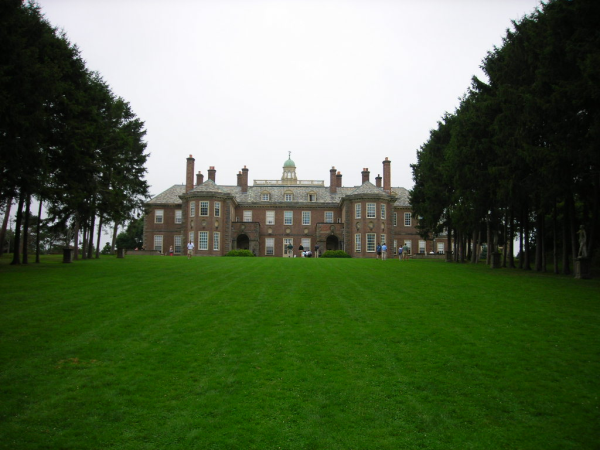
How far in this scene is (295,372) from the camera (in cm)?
776

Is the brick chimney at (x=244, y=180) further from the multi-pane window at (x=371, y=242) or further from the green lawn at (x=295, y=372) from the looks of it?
the green lawn at (x=295, y=372)

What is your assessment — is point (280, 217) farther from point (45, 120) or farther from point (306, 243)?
point (45, 120)

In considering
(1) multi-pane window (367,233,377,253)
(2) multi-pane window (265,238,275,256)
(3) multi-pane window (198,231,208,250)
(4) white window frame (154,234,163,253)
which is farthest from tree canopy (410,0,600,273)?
(4) white window frame (154,234,163,253)

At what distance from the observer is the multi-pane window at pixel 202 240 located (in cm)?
5491

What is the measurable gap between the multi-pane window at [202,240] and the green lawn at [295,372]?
41.5 m

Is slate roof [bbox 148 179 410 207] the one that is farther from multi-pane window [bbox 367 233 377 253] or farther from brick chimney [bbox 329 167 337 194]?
multi-pane window [bbox 367 233 377 253]

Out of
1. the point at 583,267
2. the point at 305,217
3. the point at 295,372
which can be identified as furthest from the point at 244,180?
the point at 295,372

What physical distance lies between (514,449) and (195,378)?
4.64 metres

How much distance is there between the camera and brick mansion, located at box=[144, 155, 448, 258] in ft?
181

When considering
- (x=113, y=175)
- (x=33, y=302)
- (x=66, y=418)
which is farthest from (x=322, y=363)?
(x=113, y=175)

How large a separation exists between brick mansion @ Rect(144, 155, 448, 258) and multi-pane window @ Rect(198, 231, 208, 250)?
0.19 ft

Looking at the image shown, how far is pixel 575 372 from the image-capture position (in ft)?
25.4

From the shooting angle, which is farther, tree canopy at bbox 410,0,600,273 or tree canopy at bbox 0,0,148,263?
tree canopy at bbox 0,0,148,263

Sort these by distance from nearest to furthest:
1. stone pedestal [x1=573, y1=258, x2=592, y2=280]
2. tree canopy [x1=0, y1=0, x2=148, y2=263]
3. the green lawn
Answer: the green lawn, tree canopy [x1=0, y1=0, x2=148, y2=263], stone pedestal [x1=573, y1=258, x2=592, y2=280]
